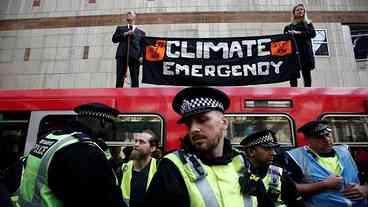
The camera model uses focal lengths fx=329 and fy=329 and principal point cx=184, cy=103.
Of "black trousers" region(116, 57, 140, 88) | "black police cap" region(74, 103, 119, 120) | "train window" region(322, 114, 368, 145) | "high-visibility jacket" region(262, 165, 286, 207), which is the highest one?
"black trousers" region(116, 57, 140, 88)

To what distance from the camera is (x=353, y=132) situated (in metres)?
4.50

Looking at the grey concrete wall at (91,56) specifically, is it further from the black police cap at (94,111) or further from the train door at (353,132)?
A: the black police cap at (94,111)

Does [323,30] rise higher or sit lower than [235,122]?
higher

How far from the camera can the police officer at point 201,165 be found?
1592mm

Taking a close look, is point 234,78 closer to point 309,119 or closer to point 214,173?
point 309,119

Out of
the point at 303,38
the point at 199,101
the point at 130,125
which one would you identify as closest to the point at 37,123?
the point at 130,125

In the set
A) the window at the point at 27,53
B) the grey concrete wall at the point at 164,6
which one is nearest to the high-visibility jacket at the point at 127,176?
the grey concrete wall at the point at 164,6

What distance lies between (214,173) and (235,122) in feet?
9.59

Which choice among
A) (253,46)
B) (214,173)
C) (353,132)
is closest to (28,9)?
(253,46)

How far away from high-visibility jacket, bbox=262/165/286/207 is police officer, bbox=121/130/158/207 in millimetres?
1286

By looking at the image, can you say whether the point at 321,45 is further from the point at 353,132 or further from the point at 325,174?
the point at 325,174

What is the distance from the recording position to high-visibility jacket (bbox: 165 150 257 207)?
1.60 metres

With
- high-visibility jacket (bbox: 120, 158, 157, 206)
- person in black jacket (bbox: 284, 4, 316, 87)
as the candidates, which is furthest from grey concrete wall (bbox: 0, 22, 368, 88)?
high-visibility jacket (bbox: 120, 158, 157, 206)

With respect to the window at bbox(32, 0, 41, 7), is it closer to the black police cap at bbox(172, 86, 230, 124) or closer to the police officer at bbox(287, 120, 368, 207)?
the police officer at bbox(287, 120, 368, 207)
